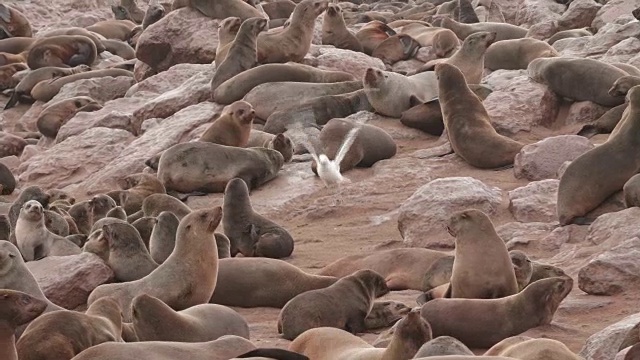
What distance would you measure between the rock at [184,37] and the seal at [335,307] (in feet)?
29.8

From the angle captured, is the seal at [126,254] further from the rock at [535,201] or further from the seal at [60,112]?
the seal at [60,112]

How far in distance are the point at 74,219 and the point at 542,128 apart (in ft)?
14.2

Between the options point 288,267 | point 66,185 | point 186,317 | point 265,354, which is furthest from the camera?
point 66,185

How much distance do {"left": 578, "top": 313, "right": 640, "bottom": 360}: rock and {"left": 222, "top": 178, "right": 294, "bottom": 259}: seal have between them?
367 centimetres

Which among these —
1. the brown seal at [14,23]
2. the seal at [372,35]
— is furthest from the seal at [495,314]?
the brown seal at [14,23]

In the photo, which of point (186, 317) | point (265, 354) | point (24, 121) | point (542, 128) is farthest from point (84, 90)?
point (265, 354)

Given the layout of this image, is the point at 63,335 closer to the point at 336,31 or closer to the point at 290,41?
the point at 290,41

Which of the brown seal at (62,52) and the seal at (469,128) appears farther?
the brown seal at (62,52)

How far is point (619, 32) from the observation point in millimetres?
14812

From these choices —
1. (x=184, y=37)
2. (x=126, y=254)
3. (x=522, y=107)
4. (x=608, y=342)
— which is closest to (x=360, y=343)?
(x=608, y=342)

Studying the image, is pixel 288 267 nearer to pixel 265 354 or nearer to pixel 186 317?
pixel 186 317

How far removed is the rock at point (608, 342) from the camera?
6.13 m

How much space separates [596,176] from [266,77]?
5342 mm

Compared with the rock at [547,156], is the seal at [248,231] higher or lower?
lower
